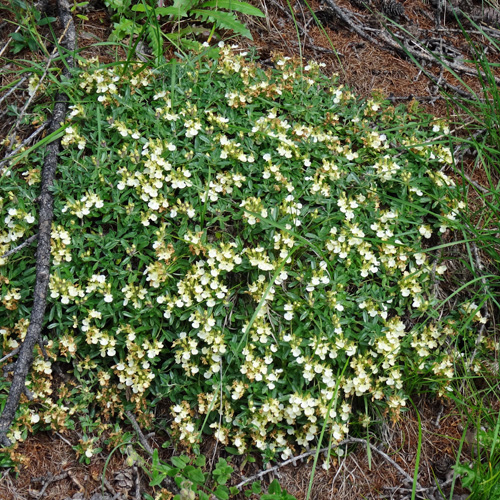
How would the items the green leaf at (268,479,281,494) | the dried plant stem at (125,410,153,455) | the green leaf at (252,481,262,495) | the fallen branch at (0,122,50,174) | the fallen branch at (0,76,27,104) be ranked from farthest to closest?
the fallen branch at (0,76,27,104)
the fallen branch at (0,122,50,174)
the dried plant stem at (125,410,153,455)
the green leaf at (252,481,262,495)
the green leaf at (268,479,281,494)

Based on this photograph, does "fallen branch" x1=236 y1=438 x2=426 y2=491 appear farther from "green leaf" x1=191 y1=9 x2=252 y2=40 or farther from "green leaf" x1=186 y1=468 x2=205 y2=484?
"green leaf" x1=191 y1=9 x2=252 y2=40

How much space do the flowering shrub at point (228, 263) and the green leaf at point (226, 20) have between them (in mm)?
742

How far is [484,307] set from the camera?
338cm

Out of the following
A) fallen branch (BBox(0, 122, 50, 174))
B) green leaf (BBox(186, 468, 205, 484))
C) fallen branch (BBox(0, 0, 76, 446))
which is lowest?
green leaf (BBox(186, 468, 205, 484))

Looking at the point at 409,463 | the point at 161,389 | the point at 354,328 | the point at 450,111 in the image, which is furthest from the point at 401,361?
the point at 450,111

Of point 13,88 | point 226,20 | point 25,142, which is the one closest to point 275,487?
point 25,142

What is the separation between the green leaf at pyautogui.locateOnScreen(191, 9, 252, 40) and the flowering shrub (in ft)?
2.44

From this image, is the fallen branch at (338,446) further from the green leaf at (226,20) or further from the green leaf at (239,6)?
the green leaf at (239,6)

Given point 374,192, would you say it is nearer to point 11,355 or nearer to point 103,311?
point 103,311

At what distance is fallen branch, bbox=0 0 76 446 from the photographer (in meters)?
2.84

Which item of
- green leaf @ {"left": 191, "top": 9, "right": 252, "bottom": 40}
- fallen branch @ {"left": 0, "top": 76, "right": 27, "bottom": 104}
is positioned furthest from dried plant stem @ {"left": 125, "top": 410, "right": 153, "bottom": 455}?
green leaf @ {"left": 191, "top": 9, "right": 252, "bottom": 40}

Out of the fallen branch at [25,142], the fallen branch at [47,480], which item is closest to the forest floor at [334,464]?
the fallen branch at [47,480]

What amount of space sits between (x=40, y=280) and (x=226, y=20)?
2483mm

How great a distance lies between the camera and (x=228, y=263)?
120 inches
